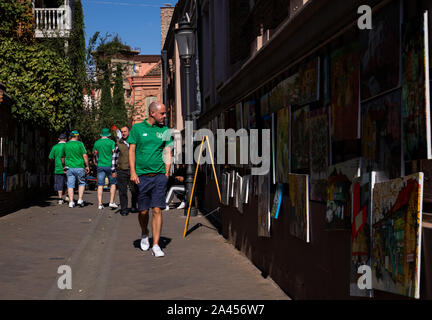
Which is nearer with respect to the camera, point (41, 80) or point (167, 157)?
point (167, 157)

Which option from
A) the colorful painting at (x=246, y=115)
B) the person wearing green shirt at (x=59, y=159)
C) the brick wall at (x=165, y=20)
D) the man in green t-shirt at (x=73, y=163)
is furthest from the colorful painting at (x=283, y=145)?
the brick wall at (x=165, y=20)

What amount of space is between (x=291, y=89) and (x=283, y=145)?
0.55 m

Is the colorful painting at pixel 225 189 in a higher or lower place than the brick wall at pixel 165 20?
lower

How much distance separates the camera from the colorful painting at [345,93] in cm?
392

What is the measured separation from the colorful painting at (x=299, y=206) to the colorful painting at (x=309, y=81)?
64cm

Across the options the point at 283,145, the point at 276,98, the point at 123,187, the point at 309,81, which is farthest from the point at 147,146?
the point at 123,187

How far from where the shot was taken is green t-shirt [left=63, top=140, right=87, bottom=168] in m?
16.0

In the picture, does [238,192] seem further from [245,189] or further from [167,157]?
[167,157]

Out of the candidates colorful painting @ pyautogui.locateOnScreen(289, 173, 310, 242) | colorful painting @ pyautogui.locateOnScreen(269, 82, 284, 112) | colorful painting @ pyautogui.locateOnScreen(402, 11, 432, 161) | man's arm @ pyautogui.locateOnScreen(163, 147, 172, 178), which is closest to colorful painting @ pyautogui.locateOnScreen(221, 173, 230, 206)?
man's arm @ pyautogui.locateOnScreen(163, 147, 172, 178)

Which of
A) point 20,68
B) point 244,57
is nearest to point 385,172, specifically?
point 244,57

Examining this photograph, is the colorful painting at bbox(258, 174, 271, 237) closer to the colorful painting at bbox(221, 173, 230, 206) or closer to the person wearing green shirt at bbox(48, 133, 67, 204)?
the colorful painting at bbox(221, 173, 230, 206)

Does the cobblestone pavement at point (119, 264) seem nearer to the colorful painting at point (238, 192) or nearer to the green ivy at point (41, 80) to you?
the colorful painting at point (238, 192)

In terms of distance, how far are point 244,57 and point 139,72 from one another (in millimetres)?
78984

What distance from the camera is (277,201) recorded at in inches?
235
